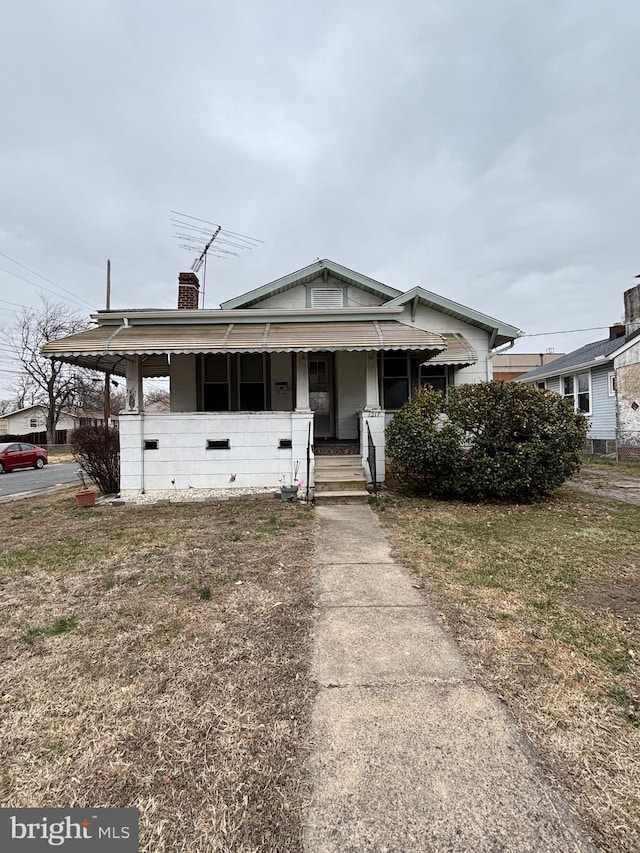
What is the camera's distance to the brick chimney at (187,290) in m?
12.4

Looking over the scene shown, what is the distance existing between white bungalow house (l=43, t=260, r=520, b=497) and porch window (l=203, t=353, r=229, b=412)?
28 millimetres

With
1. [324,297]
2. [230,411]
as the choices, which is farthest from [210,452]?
[324,297]

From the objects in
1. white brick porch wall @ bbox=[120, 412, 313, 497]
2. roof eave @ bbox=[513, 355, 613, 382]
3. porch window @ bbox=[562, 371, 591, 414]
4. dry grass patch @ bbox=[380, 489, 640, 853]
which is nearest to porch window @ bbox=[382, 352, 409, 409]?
white brick porch wall @ bbox=[120, 412, 313, 497]

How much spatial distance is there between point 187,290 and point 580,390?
18.5m

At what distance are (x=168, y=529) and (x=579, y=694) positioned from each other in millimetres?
5671

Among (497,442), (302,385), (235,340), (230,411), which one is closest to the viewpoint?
(497,442)

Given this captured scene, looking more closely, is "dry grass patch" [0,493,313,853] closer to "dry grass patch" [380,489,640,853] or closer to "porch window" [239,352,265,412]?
"dry grass patch" [380,489,640,853]

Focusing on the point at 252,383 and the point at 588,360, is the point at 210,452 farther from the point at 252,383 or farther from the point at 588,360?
the point at 588,360

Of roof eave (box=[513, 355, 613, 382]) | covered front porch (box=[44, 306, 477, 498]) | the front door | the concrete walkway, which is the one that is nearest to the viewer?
the concrete walkway

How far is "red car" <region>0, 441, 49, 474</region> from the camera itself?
20047 millimetres

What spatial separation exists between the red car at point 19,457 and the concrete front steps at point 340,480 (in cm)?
1848

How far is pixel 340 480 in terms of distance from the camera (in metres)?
8.79

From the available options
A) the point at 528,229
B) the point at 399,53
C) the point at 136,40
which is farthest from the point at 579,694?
the point at 528,229

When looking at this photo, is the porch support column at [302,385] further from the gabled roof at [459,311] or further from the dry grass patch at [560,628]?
the gabled roof at [459,311]
